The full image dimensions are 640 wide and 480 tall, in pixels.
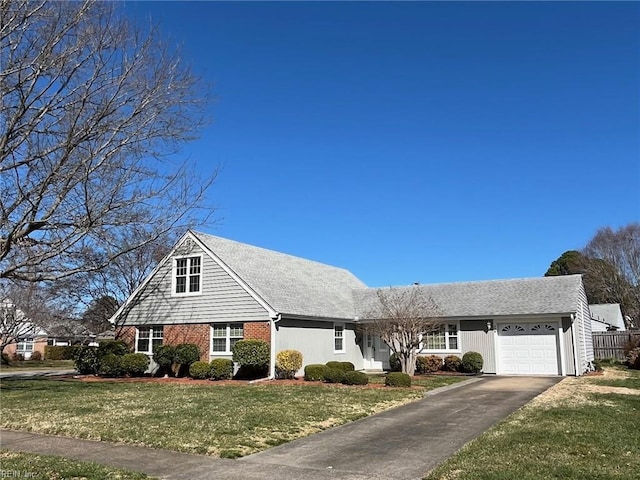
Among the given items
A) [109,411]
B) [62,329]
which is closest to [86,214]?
[109,411]

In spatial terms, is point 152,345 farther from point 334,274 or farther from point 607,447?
point 607,447

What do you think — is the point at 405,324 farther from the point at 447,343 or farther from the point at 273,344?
the point at 273,344

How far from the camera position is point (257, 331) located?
22.0 meters

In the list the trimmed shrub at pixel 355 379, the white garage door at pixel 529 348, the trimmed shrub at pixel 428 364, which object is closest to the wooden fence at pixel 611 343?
the white garage door at pixel 529 348

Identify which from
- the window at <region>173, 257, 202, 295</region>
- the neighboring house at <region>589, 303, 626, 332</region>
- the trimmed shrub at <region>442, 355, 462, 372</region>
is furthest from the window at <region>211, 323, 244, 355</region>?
the neighboring house at <region>589, 303, 626, 332</region>

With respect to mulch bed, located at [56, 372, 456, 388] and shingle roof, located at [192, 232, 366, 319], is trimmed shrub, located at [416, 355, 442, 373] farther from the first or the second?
shingle roof, located at [192, 232, 366, 319]

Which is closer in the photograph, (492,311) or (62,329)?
(492,311)

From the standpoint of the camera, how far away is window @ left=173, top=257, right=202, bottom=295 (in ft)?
80.6

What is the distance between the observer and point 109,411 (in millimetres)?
13008

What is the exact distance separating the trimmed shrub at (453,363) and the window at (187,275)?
11788mm

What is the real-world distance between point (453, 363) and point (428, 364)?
3.71 ft

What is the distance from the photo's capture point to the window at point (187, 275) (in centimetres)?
2456

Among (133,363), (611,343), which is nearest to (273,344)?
(133,363)

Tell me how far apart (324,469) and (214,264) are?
16.8 m
